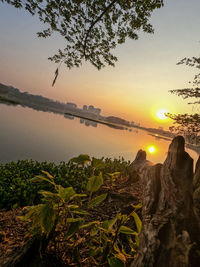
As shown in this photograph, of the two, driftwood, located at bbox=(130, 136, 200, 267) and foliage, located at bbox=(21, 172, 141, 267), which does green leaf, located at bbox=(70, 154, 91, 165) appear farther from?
driftwood, located at bbox=(130, 136, 200, 267)

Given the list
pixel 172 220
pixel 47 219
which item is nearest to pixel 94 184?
pixel 47 219

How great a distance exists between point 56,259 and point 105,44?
23.0 ft

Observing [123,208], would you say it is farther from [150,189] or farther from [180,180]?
[180,180]

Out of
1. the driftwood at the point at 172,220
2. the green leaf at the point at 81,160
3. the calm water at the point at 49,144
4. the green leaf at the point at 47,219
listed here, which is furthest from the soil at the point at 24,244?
the calm water at the point at 49,144

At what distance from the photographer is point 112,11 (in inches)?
189

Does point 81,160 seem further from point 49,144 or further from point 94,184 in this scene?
point 49,144

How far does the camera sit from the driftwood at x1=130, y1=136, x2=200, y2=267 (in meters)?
1.07

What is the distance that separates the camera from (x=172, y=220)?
1.34m

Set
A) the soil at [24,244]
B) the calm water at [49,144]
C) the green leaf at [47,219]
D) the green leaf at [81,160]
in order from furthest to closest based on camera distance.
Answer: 1. the calm water at [49,144]
2. the green leaf at [81,160]
3. the soil at [24,244]
4. the green leaf at [47,219]

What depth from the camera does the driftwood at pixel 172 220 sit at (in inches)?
42.3

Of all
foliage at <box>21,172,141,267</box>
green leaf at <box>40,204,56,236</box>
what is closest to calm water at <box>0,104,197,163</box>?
foliage at <box>21,172,141,267</box>

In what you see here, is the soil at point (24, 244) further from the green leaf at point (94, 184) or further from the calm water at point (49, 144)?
the calm water at point (49, 144)

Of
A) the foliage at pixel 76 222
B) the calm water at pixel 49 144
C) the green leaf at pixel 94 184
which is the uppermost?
the green leaf at pixel 94 184

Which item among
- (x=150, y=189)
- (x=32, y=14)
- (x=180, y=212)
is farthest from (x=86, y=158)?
(x=32, y=14)
